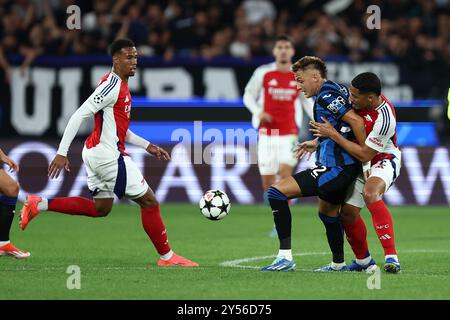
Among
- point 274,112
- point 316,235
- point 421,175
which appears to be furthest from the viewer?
point 421,175

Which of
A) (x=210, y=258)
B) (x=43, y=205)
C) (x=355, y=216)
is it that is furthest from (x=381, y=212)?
(x=43, y=205)

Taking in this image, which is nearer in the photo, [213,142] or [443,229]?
[443,229]

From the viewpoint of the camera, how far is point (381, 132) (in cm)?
903

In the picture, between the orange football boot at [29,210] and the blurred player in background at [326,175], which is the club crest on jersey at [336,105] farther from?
the orange football boot at [29,210]

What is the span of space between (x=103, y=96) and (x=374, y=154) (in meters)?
2.59

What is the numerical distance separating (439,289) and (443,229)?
5925 mm

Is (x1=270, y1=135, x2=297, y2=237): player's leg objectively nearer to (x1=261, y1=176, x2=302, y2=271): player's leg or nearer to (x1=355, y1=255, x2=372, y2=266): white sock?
(x1=355, y1=255, x2=372, y2=266): white sock

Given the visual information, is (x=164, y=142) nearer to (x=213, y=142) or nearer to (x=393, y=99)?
(x=213, y=142)

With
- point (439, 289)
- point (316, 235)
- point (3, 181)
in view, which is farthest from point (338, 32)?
point (439, 289)

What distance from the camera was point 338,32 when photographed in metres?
19.6

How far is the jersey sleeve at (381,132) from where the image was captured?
9039 mm

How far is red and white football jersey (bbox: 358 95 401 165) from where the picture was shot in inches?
356

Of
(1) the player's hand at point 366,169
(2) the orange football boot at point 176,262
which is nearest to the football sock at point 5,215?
(2) the orange football boot at point 176,262

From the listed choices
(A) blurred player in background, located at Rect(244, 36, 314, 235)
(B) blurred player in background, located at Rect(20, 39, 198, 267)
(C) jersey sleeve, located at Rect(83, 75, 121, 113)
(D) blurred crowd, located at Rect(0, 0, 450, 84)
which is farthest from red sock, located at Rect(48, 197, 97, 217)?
(D) blurred crowd, located at Rect(0, 0, 450, 84)
